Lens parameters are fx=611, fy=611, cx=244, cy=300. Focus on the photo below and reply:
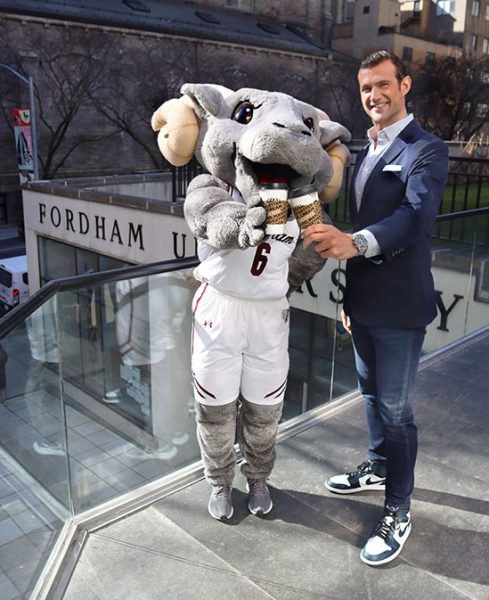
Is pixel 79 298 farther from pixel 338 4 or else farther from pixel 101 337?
pixel 338 4

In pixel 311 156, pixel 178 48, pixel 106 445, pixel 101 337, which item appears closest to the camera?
pixel 311 156

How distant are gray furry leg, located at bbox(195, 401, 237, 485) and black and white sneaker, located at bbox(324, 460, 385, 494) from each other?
0.56 m

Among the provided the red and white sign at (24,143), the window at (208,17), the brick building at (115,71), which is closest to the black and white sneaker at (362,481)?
the red and white sign at (24,143)

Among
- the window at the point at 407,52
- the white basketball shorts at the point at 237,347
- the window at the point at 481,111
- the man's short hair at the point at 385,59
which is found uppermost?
the window at the point at 407,52

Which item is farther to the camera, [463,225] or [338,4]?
[338,4]

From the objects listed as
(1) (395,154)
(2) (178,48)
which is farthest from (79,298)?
(2) (178,48)

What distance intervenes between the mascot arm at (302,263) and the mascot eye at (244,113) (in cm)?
56

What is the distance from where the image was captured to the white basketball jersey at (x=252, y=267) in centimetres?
248

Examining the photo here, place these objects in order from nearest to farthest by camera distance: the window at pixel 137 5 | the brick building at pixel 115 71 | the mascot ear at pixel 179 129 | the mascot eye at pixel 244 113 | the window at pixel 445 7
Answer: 1. the mascot eye at pixel 244 113
2. the mascot ear at pixel 179 129
3. the brick building at pixel 115 71
4. the window at pixel 137 5
5. the window at pixel 445 7

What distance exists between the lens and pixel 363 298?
254 centimetres

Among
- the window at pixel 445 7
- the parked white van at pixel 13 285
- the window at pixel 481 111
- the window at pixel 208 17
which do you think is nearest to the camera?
the parked white van at pixel 13 285

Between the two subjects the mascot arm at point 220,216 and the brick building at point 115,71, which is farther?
the brick building at point 115,71

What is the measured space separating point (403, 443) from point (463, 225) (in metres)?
3.28

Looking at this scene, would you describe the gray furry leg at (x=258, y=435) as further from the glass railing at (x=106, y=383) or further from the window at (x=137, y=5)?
the window at (x=137, y=5)
